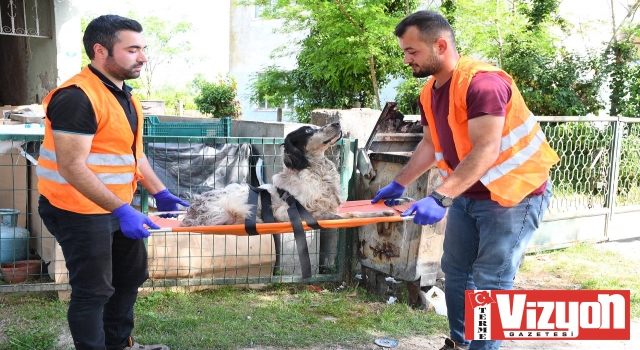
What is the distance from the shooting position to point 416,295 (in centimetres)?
491

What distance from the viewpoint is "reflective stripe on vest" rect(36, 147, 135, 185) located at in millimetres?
3039

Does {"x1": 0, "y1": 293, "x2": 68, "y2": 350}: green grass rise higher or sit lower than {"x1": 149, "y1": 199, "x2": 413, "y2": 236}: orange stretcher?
lower

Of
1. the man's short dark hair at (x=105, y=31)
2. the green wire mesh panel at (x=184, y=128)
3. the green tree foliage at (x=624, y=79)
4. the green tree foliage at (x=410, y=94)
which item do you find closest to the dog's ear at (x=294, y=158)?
the man's short dark hair at (x=105, y=31)

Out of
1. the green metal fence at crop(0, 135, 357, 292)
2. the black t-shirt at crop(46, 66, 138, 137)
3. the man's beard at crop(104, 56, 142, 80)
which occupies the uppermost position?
the man's beard at crop(104, 56, 142, 80)

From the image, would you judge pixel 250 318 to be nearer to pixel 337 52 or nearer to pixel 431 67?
pixel 431 67

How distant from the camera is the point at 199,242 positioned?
5113 mm

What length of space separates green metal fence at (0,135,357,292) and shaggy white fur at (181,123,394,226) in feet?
2.46

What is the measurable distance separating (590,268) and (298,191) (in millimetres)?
3894

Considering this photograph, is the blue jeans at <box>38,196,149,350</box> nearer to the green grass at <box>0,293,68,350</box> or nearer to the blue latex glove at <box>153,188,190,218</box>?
the blue latex glove at <box>153,188,190,218</box>

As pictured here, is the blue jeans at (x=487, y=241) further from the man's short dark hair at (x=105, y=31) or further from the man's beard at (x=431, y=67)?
the man's short dark hair at (x=105, y=31)

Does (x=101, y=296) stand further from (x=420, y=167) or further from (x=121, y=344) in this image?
(x=420, y=167)

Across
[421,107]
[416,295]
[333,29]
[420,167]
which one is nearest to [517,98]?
[421,107]

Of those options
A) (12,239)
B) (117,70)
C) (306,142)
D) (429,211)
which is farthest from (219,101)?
(429,211)

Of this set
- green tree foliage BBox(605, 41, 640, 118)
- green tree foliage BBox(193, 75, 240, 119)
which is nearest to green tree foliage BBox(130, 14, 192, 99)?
green tree foliage BBox(193, 75, 240, 119)
